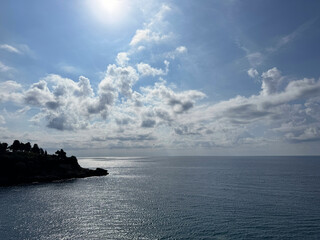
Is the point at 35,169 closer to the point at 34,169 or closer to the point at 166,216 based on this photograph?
the point at 34,169

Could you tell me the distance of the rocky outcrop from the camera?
128 metres

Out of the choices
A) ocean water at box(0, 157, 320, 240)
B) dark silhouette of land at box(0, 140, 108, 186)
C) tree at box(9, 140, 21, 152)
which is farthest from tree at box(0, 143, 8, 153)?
ocean water at box(0, 157, 320, 240)

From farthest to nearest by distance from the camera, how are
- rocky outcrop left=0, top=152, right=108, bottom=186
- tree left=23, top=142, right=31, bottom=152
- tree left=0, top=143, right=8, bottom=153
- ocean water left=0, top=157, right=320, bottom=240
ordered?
tree left=23, top=142, right=31, bottom=152
tree left=0, top=143, right=8, bottom=153
rocky outcrop left=0, top=152, right=108, bottom=186
ocean water left=0, top=157, right=320, bottom=240

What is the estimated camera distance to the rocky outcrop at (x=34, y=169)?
12812 cm

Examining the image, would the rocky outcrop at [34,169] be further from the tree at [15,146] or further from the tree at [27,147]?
the tree at [27,147]

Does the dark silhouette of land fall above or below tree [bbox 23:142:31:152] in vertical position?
below

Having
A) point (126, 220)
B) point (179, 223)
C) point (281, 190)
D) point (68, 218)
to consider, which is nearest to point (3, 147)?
point (68, 218)

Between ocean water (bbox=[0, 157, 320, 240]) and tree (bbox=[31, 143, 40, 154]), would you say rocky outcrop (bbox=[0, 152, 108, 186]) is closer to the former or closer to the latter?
tree (bbox=[31, 143, 40, 154])

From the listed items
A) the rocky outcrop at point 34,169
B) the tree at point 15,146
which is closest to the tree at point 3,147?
the rocky outcrop at point 34,169

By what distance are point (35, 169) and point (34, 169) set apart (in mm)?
636

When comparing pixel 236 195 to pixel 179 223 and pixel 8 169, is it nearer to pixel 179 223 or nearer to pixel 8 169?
pixel 179 223

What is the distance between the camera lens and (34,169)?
14100 cm

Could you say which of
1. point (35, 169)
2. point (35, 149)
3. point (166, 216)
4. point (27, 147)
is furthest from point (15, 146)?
point (166, 216)

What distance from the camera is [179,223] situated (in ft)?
171
